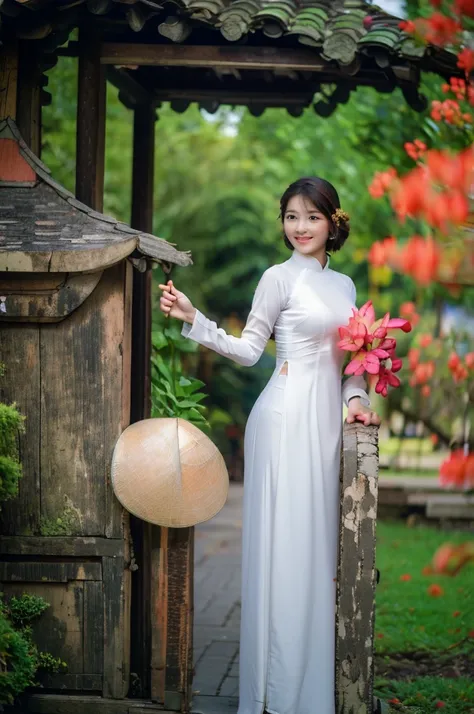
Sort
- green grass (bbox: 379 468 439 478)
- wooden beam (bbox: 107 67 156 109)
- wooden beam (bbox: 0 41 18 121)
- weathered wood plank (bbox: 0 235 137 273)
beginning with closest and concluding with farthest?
weathered wood plank (bbox: 0 235 137 273), wooden beam (bbox: 0 41 18 121), wooden beam (bbox: 107 67 156 109), green grass (bbox: 379 468 439 478)

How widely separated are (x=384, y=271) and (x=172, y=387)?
1.29 m

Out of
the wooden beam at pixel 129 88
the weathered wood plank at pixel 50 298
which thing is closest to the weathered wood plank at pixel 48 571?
the weathered wood plank at pixel 50 298

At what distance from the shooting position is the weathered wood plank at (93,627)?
409cm

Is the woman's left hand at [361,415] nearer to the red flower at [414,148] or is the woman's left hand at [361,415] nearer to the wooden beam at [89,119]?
the wooden beam at [89,119]

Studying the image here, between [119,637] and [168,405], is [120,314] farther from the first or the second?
[119,637]

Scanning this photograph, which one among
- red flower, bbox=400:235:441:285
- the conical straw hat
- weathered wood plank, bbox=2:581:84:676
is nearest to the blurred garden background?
red flower, bbox=400:235:441:285

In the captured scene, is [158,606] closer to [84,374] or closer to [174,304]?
[84,374]

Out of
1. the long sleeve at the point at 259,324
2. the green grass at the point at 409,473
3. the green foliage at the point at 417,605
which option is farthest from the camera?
the green grass at the point at 409,473

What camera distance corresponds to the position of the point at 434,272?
8.08 feet

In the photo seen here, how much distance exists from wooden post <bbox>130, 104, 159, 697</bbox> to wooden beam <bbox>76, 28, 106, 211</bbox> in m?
0.47

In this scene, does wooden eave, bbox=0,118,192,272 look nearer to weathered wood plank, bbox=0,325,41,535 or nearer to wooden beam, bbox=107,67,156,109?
weathered wood plank, bbox=0,325,41,535

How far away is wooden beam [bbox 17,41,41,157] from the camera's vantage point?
14.2ft

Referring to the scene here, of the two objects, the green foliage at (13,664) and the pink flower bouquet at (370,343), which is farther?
the pink flower bouquet at (370,343)

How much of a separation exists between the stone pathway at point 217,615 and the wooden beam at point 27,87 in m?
2.56
